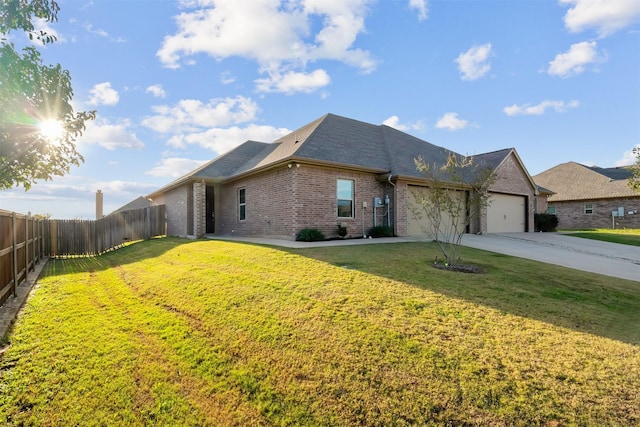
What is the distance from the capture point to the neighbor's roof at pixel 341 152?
45.7 feet

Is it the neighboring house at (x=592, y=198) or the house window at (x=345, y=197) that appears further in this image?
the neighboring house at (x=592, y=198)

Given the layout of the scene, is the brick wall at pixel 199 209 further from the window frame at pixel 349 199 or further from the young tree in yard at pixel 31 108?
the young tree in yard at pixel 31 108

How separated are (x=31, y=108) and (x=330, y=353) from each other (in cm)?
707

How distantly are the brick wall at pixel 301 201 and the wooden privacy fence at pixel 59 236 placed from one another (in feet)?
21.2

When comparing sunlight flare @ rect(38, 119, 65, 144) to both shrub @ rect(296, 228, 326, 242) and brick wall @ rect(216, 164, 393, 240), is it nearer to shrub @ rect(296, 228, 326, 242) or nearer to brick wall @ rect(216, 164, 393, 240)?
brick wall @ rect(216, 164, 393, 240)

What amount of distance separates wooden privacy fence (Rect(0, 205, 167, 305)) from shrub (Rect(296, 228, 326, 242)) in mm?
8104

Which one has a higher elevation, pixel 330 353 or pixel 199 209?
pixel 199 209

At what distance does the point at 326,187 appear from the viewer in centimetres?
1344

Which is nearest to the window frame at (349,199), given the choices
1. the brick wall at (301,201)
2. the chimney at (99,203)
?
the brick wall at (301,201)

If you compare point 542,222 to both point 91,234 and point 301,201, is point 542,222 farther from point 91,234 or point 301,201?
point 91,234

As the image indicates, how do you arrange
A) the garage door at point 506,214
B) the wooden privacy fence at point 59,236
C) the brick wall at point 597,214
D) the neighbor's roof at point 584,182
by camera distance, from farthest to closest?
the neighbor's roof at point 584,182 < the brick wall at point 597,214 < the garage door at point 506,214 < the wooden privacy fence at point 59,236

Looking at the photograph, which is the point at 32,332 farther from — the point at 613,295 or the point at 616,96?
the point at 616,96

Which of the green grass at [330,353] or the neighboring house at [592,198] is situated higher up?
the neighboring house at [592,198]

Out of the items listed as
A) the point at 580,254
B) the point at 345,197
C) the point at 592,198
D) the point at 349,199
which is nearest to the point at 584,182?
the point at 592,198
